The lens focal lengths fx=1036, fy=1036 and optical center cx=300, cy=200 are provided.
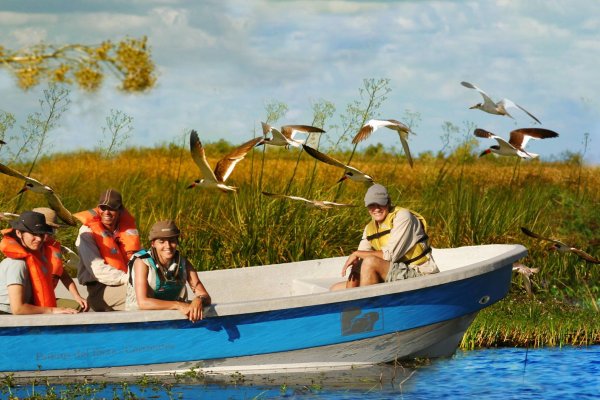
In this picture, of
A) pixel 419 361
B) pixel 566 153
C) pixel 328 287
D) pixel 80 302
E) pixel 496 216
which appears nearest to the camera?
pixel 80 302

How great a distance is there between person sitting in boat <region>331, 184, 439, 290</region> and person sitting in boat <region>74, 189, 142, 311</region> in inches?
76.8

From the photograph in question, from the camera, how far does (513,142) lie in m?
11.2

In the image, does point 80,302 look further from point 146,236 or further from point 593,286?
point 593,286

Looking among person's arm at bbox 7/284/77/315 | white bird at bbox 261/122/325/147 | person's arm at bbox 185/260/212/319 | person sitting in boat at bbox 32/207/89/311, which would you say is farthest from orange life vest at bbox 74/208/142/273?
Result: white bird at bbox 261/122/325/147

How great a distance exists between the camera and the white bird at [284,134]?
33.0ft

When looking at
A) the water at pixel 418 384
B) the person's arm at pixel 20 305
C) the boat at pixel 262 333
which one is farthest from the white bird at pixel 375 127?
the person's arm at pixel 20 305

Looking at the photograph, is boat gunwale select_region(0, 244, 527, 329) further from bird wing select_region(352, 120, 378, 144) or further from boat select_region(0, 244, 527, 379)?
bird wing select_region(352, 120, 378, 144)

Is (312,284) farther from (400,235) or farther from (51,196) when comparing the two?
(51,196)

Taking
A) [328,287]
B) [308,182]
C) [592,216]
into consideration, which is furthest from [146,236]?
[592,216]

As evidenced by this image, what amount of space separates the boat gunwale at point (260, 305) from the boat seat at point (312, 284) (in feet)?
6.15

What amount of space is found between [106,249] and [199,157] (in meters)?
1.51

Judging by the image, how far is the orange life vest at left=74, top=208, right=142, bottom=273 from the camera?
8844 millimetres

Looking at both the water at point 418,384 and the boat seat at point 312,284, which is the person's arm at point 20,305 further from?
the boat seat at point 312,284

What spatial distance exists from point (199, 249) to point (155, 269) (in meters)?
5.06
